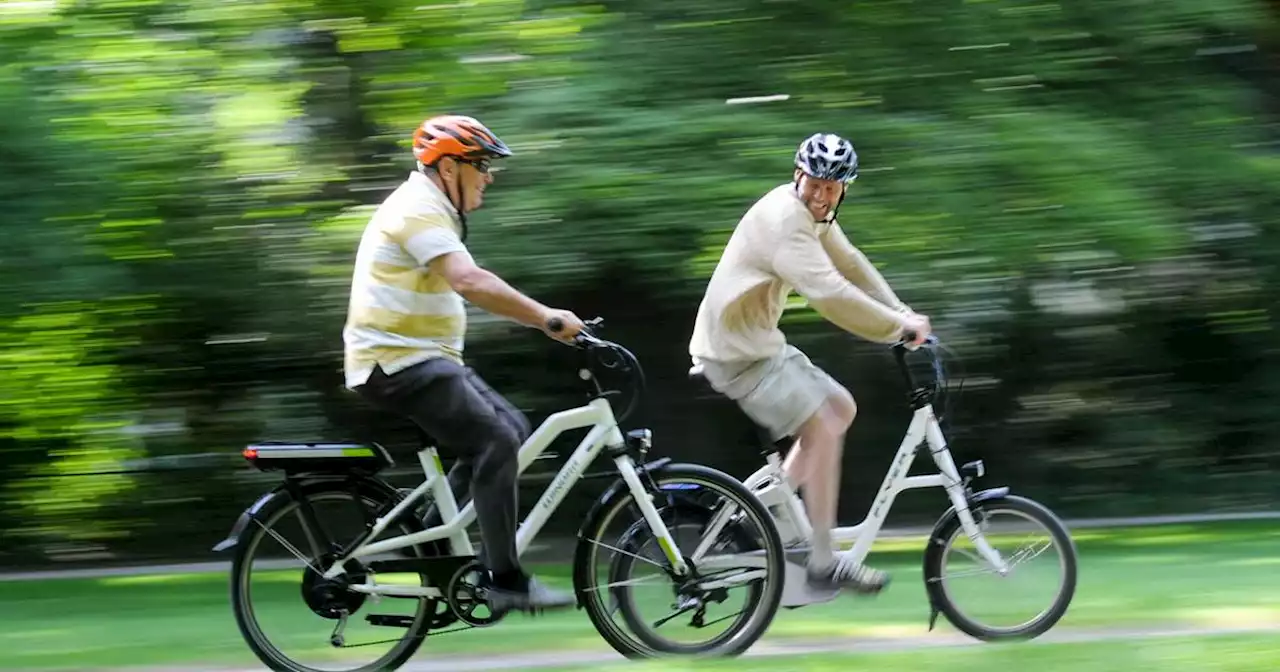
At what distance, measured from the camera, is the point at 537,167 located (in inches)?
315

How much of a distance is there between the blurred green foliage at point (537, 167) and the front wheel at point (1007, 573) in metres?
2.62

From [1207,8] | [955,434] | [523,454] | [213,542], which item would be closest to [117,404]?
[213,542]

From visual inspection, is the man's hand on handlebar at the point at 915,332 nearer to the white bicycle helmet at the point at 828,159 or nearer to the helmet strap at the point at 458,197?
the white bicycle helmet at the point at 828,159

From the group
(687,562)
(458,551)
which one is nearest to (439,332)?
(458,551)

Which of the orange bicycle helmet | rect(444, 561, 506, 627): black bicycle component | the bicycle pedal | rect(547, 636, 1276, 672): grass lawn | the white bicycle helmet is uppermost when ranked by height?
the orange bicycle helmet

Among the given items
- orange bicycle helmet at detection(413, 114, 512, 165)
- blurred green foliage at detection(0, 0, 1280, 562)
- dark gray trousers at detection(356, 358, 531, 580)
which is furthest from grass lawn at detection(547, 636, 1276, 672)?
blurred green foliage at detection(0, 0, 1280, 562)

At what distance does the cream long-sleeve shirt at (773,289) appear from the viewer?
5512 millimetres

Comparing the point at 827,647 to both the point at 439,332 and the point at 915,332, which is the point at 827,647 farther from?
the point at 439,332

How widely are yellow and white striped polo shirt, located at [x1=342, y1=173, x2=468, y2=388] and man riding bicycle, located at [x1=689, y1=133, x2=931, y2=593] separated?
108cm

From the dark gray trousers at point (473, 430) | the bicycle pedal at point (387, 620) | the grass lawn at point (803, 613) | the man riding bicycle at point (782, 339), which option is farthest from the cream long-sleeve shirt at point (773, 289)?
the bicycle pedal at point (387, 620)

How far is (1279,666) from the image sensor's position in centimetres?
504

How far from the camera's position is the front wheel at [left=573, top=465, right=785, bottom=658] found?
217 inches

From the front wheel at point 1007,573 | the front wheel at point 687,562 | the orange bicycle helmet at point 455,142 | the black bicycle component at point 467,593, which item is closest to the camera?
the orange bicycle helmet at point 455,142

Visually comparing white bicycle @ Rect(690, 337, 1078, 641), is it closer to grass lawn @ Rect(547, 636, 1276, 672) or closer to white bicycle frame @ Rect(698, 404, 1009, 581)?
white bicycle frame @ Rect(698, 404, 1009, 581)
